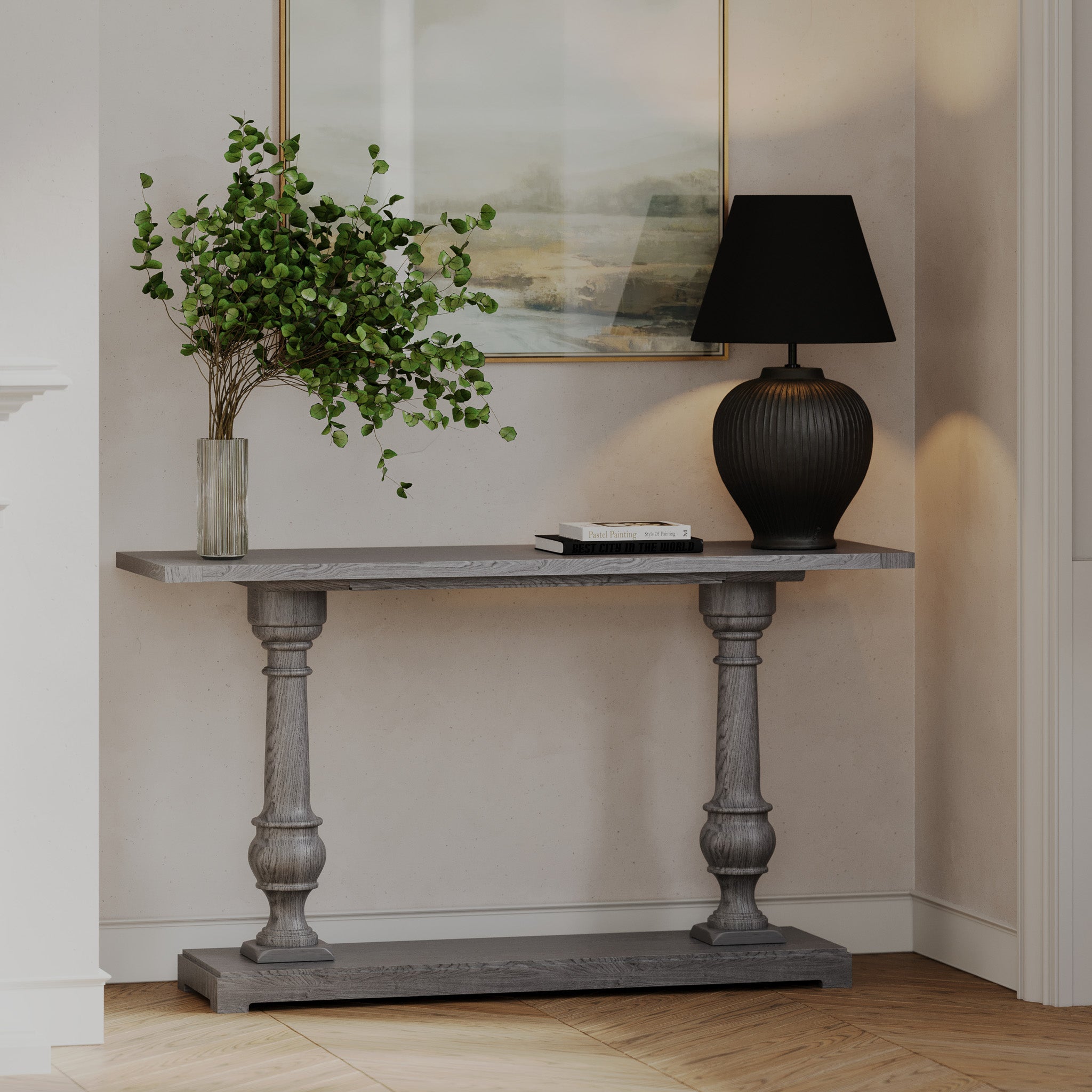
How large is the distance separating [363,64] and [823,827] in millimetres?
1945

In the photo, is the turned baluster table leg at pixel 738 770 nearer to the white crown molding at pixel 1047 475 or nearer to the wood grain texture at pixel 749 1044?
the wood grain texture at pixel 749 1044

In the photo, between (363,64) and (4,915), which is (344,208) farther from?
(4,915)

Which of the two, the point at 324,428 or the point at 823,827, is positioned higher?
the point at 324,428

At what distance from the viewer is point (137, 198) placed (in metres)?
3.57

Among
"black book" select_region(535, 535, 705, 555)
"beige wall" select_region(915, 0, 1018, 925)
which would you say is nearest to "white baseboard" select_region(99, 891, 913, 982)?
"beige wall" select_region(915, 0, 1018, 925)

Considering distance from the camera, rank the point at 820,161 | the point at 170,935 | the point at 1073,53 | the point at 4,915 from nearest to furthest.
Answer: the point at 4,915 < the point at 1073,53 < the point at 170,935 < the point at 820,161

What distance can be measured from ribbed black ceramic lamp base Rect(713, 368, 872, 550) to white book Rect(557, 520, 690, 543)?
0.57 ft

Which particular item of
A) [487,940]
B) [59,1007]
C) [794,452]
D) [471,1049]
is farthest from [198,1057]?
[794,452]

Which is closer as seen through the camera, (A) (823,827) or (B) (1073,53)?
(B) (1073,53)

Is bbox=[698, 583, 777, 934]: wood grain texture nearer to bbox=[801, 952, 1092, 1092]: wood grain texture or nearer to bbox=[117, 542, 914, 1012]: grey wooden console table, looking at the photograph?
bbox=[117, 542, 914, 1012]: grey wooden console table

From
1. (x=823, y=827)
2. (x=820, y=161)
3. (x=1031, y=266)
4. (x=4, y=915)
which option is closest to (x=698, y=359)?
(x=820, y=161)

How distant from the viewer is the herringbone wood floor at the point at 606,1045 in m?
2.91

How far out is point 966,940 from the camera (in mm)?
3713

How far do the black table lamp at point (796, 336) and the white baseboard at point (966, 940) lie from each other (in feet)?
2.86
